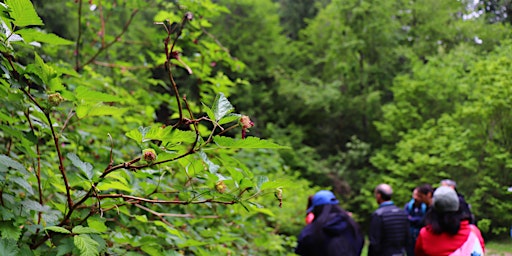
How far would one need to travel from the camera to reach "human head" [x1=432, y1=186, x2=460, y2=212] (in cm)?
235

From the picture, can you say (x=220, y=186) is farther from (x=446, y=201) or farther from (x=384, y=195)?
(x=384, y=195)

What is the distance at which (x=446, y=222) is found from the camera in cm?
239

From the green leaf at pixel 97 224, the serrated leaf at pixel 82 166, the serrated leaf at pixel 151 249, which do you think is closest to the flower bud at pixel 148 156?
the serrated leaf at pixel 82 166

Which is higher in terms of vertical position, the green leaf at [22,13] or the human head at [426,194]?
the green leaf at [22,13]

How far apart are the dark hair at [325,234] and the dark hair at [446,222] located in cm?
64

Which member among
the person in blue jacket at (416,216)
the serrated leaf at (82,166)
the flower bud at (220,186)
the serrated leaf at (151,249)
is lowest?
the person in blue jacket at (416,216)

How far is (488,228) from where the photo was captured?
4.05 m

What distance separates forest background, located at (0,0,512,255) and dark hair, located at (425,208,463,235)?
3.12 feet

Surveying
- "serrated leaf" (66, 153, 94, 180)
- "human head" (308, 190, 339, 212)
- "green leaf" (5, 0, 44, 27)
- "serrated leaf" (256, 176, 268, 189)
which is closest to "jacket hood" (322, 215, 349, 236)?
"human head" (308, 190, 339, 212)

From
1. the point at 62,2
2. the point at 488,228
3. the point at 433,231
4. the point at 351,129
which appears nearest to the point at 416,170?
the point at 351,129

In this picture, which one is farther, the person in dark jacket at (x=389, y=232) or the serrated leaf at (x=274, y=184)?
the person in dark jacket at (x=389, y=232)

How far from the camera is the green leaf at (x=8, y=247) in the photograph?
83cm

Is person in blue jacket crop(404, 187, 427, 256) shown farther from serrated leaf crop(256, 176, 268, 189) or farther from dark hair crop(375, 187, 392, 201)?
serrated leaf crop(256, 176, 268, 189)

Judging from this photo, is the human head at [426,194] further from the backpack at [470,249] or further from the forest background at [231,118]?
the backpack at [470,249]
